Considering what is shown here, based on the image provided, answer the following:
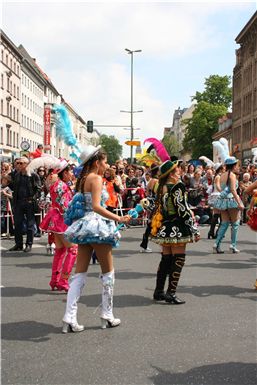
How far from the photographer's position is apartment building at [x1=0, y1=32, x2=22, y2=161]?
63875 mm

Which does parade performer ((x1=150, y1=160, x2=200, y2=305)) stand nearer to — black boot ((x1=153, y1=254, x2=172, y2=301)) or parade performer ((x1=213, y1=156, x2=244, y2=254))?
black boot ((x1=153, y1=254, x2=172, y2=301))

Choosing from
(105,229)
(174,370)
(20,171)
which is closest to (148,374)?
(174,370)

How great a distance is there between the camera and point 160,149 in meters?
7.57

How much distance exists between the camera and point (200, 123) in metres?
78.2

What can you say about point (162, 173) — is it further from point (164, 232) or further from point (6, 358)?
point (6, 358)

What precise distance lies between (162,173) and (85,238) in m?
1.70

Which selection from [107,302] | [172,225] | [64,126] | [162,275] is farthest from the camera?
[64,126]

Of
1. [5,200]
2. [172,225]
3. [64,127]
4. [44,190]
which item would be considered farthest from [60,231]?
[5,200]

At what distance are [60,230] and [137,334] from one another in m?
2.79

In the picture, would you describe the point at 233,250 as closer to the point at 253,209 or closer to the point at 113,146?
the point at 253,209

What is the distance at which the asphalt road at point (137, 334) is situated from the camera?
433cm

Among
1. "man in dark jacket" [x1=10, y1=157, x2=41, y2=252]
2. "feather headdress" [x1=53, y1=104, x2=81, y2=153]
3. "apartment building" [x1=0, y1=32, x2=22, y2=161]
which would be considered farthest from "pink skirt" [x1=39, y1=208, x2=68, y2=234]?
"apartment building" [x1=0, y1=32, x2=22, y2=161]

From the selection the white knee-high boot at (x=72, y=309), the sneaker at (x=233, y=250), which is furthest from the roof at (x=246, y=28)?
the white knee-high boot at (x=72, y=309)

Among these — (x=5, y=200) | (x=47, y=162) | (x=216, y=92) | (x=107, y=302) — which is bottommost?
(x=107, y=302)
